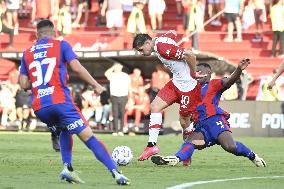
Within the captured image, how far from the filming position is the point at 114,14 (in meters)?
34.4

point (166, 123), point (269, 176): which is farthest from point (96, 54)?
point (269, 176)

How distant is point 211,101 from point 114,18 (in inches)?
787

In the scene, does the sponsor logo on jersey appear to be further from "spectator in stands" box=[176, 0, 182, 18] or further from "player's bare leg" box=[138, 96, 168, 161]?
"spectator in stands" box=[176, 0, 182, 18]

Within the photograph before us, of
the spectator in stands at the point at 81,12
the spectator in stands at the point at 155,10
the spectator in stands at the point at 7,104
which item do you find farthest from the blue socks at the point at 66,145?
the spectator in stands at the point at 81,12

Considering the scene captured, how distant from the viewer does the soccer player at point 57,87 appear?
11.3m

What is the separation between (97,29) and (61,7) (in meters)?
2.04

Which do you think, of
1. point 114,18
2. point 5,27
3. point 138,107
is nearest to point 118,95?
point 138,107

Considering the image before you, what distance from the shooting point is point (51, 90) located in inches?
447

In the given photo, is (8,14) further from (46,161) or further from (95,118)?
(46,161)

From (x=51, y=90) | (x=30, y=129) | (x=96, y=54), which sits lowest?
(x=30, y=129)

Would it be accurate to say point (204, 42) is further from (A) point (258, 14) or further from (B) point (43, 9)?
(B) point (43, 9)

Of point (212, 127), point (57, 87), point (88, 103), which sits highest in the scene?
point (57, 87)

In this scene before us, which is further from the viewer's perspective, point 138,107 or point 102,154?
point 138,107

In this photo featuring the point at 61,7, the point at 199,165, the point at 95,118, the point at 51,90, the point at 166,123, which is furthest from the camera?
the point at 61,7
